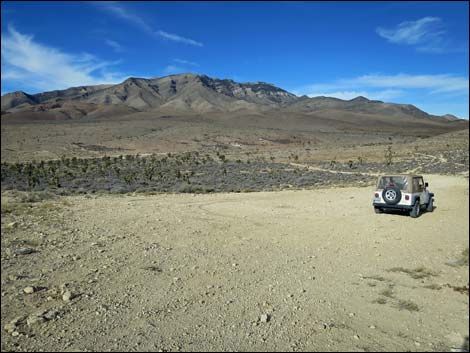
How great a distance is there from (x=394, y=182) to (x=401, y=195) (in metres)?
0.73

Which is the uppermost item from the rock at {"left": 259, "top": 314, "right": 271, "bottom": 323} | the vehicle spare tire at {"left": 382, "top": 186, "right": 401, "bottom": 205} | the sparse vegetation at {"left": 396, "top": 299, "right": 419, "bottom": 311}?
the vehicle spare tire at {"left": 382, "top": 186, "right": 401, "bottom": 205}

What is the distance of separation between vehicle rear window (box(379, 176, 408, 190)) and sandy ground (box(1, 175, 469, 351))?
1.37m

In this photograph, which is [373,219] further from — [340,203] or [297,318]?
[297,318]

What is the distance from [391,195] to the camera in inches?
496

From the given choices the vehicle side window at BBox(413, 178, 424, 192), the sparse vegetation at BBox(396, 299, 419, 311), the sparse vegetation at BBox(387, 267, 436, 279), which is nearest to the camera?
the sparse vegetation at BBox(396, 299, 419, 311)

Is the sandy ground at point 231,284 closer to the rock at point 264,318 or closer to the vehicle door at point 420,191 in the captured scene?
the rock at point 264,318

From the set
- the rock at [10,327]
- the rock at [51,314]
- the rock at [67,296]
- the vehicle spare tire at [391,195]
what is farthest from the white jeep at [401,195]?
the rock at [10,327]

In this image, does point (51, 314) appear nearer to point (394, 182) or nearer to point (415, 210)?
point (415, 210)

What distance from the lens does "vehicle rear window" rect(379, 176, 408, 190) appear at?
12789 mm

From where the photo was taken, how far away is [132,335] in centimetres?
478

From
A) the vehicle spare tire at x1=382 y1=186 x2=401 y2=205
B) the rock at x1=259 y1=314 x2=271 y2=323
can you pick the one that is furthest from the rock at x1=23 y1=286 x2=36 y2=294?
the vehicle spare tire at x1=382 y1=186 x2=401 y2=205

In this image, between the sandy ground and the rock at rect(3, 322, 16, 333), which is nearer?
the rock at rect(3, 322, 16, 333)

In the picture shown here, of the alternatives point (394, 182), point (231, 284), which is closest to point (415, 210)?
point (394, 182)

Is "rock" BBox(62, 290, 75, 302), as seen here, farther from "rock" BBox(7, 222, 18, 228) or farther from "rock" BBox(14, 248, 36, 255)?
"rock" BBox(7, 222, 18, 228)
